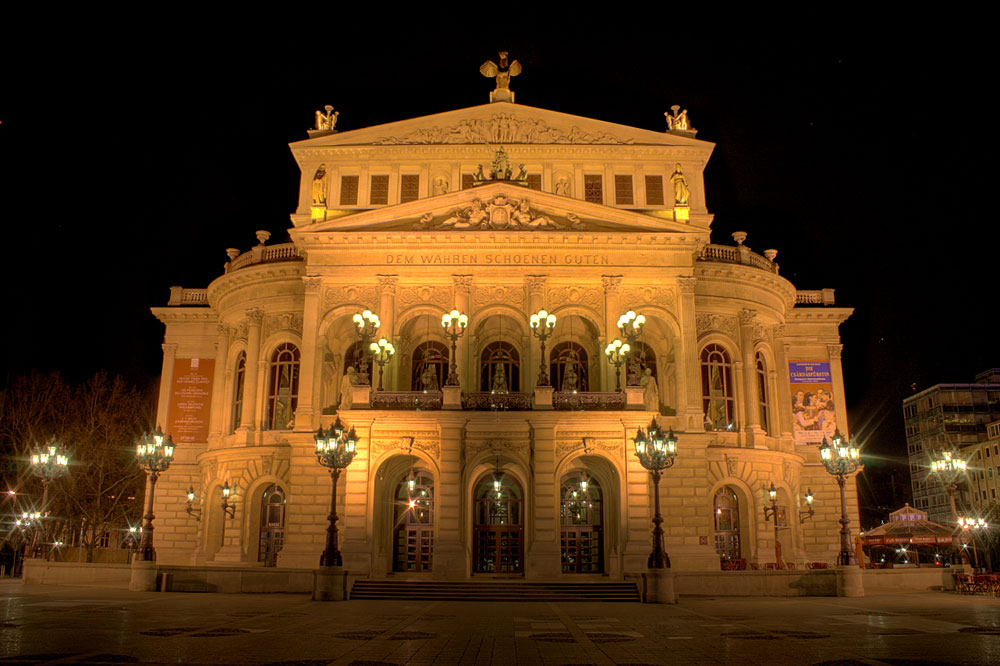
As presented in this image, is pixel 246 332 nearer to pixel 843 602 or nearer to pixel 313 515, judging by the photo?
pixel 313 515

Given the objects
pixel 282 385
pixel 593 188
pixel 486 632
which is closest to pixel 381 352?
pixel 282 385

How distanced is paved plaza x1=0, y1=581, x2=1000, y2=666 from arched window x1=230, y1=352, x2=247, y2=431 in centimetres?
1692

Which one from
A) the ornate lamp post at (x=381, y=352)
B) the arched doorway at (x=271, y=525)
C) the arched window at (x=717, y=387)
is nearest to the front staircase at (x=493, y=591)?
the ornate lamp post at (x=381, y=352)

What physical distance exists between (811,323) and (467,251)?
2049cm

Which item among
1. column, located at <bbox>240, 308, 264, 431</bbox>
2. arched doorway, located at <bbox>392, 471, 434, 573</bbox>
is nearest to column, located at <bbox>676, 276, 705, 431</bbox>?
arched doorway, located at <bbox>392, 471, 434, 573</bbox>

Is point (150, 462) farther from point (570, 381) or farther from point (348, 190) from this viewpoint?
point (348, 190)

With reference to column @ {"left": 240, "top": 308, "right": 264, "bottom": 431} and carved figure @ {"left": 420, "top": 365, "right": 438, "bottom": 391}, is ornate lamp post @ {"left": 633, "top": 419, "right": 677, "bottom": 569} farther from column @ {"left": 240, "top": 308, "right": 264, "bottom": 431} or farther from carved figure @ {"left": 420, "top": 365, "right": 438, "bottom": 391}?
column @ {"left": 240, "top": 308, "right": 264, "bottom": 431}

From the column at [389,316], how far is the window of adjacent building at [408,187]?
5.61 meters

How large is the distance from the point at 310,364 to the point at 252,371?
14.7 feet

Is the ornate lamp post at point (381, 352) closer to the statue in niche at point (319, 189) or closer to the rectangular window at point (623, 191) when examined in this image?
the statue in niche at point (319, 189)

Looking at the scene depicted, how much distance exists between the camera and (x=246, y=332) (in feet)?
139

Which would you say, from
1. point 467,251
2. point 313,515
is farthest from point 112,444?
point 467,251

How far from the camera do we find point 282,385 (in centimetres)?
4112

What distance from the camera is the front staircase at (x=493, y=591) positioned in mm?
28156
